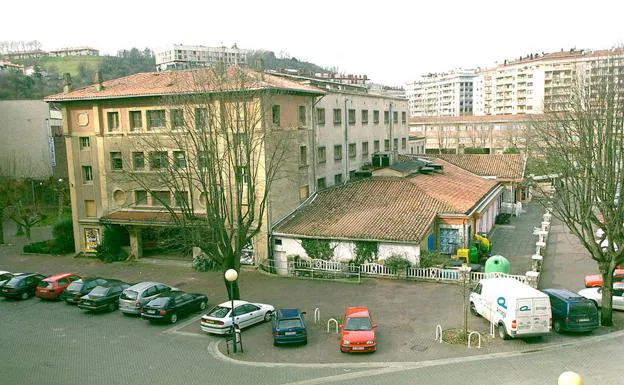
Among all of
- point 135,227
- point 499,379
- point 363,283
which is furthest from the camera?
point 135,227

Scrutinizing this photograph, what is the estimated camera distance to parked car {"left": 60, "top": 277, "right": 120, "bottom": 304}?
88.2 feet

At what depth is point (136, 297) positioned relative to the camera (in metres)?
24.9

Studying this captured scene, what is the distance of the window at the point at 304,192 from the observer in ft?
120

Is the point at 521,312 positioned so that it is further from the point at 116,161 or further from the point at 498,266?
Result: the point at 116,161

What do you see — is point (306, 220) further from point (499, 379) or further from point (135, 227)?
point (499, 379)

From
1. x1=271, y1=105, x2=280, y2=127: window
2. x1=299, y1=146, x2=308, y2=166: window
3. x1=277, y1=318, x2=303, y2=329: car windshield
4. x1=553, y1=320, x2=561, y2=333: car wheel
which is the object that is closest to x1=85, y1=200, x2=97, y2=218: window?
x1=271, y1=105, x2=280, y2=127: window

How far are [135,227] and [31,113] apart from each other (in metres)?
36.0

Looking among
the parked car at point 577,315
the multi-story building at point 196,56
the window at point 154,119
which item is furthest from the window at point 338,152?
the parked car at point 577,315

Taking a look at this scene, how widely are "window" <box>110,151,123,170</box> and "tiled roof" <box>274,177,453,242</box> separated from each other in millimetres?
12938

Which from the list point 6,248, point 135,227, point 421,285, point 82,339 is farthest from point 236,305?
point 6,248

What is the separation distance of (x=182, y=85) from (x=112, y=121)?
28.6 feet

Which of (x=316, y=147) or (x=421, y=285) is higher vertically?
(x=316, y=147)

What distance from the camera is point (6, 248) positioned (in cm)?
4347

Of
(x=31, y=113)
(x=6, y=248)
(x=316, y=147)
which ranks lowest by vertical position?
(x=6, y=248)
